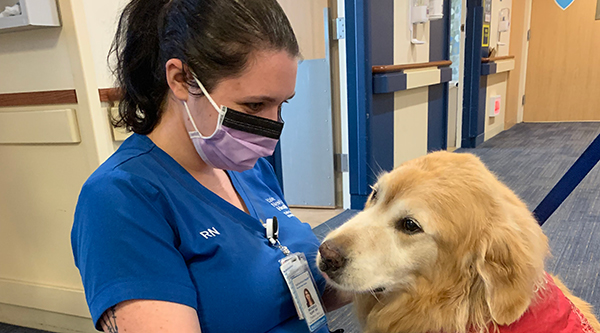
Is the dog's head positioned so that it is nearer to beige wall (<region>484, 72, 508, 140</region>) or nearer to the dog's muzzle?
the dog's muzzle

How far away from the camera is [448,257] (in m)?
1.07

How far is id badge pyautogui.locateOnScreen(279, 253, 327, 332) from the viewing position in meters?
0.97

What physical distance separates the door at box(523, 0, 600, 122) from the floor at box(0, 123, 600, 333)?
893 millimetres

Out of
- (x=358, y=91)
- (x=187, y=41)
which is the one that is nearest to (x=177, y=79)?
(x=187, y=41)

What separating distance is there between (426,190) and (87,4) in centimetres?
158

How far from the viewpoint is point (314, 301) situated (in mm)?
1037

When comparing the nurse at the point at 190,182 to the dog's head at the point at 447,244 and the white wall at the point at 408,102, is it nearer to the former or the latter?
the dog's head at the point at 447,244

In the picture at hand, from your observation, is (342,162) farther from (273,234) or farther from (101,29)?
(273,234)

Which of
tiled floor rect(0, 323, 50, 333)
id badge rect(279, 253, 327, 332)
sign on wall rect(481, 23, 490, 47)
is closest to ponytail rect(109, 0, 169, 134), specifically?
id badge rect(279, 253, 327, 332)

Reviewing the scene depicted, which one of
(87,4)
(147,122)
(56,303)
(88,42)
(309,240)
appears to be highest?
(87,4)

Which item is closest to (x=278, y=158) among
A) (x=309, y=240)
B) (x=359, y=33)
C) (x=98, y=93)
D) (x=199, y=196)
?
(x=359, y=33)

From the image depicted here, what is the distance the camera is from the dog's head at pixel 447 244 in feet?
3.24

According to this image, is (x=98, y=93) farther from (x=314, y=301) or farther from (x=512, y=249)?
(x=512, y=249)

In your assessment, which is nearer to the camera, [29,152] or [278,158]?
[29,152]
